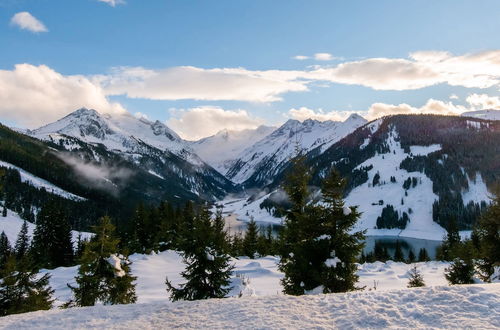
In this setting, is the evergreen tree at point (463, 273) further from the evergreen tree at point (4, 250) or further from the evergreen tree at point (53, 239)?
the evergreen tree at point (53, 239)

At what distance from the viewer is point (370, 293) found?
457 inches

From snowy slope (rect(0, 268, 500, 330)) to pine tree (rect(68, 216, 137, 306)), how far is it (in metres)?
11.6

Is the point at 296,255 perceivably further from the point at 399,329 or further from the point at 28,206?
the point at 28,206

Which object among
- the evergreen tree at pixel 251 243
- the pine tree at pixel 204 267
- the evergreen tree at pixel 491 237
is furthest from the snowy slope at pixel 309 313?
the evergreen tree at pixel 251 243

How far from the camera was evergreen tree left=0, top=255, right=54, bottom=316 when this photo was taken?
61.6ft

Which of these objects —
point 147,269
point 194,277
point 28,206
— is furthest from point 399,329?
point 28,206

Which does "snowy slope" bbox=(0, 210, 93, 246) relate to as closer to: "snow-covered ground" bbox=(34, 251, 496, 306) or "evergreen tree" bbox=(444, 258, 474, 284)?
"snow-covered ground" bbox=(34, 251, 496, 306)

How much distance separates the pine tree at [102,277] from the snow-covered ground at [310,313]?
11.7 m

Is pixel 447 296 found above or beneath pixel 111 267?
above

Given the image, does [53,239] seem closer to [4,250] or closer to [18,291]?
[4,250]

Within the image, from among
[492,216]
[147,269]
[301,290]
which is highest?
[492,216]

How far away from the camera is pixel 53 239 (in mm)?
56594

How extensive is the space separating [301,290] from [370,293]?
7186 millimetres

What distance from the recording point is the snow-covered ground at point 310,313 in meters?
9.45
